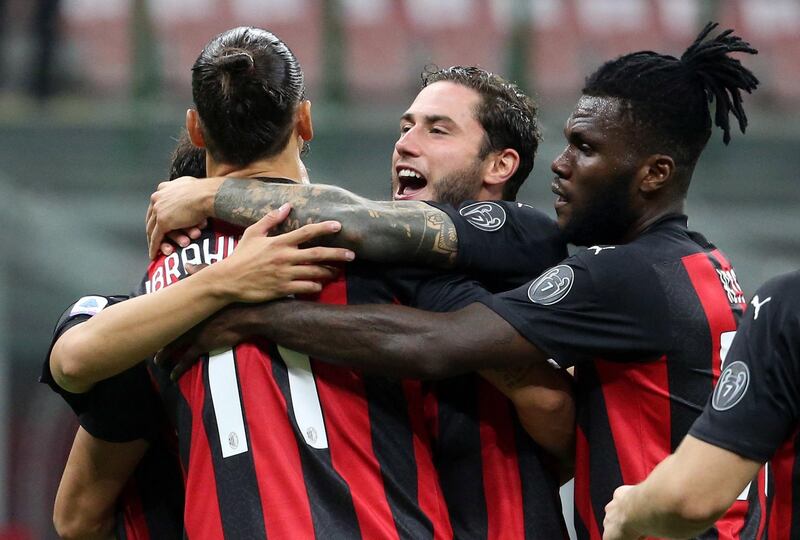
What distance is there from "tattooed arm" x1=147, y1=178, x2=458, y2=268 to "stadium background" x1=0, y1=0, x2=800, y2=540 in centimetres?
628

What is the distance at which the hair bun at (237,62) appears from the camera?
286cm

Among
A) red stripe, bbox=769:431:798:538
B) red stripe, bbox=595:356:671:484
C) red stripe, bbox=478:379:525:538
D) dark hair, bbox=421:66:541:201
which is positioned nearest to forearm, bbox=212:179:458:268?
red stripe, bbox=478:379:525:538

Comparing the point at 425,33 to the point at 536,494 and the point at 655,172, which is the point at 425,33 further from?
the point at 536,494

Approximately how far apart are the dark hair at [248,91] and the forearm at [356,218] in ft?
0.37

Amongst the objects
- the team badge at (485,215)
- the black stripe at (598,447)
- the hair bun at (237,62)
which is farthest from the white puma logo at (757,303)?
the hair bun at (237,62)

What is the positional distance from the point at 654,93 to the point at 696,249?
1.46 feet

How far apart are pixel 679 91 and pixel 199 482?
1.63 meters

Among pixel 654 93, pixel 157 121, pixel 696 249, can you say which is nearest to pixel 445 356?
pixel 696 249

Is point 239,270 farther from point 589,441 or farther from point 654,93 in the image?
point 654,93

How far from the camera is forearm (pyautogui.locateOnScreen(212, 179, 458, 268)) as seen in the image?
2.92 metres

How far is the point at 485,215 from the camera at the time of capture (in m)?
3.13

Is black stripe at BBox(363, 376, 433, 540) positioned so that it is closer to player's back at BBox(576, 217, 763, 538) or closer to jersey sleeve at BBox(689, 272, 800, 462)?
player's back at BBox(576, 217, 763, 538)

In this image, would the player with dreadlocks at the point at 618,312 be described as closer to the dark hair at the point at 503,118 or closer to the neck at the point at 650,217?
the neck at the point at 650,217

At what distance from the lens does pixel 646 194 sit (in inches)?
129
